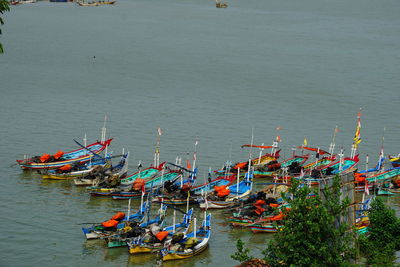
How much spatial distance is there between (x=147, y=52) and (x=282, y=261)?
2449 inches

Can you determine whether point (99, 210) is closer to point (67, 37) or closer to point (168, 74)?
point (168, 74)

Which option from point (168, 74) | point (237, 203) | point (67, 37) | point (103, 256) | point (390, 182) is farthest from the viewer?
point (67, 37)

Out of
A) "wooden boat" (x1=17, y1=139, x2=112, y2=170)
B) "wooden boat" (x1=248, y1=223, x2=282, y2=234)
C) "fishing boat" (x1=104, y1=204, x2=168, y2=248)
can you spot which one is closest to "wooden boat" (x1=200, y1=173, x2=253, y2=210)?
"wooden boat" (x1=248, y1=223, x2=282, y2=234)

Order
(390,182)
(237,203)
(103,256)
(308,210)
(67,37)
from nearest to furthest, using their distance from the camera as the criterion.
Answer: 1. (308,210)
2. (103,256)
3. (237,203)
4. (390,182)
5. (67,37)

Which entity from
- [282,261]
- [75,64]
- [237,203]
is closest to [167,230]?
[237,203]

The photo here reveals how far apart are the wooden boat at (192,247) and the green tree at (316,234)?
9.68 m

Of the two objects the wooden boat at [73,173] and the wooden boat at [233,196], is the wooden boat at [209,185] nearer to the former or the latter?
the wooden boat at [233,196]

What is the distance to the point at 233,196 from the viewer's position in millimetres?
31094

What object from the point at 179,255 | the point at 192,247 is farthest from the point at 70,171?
the point at 179,255

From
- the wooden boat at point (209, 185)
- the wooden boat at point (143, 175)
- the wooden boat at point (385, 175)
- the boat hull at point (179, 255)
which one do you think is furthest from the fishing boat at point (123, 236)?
the wooden boat at point (385, 175)

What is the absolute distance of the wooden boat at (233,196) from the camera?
30031 mm

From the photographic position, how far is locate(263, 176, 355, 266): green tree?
576 inches

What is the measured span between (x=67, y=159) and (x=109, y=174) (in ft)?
11.6

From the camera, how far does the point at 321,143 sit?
141 ft
